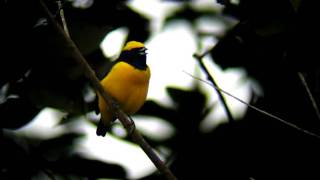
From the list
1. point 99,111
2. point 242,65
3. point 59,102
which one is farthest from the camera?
point 99,111

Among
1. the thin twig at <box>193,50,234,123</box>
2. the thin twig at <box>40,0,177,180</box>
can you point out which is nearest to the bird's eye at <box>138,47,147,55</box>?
the thin twig at <box>193,50,234,123</box>

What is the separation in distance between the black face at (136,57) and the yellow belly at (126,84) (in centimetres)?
7

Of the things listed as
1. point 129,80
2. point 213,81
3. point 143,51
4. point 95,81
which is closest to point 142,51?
point 143,51

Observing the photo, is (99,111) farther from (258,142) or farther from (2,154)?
(258,142)

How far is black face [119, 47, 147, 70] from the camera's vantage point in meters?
4.65

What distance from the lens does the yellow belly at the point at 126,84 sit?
4.51 m

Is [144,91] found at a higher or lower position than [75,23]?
lower

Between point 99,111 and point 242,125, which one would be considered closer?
point 242,125

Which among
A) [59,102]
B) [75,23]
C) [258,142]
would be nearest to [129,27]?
[75,23]

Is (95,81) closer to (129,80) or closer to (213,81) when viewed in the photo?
(213,81)

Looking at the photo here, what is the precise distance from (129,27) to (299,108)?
1.34 m

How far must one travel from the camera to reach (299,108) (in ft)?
13.5

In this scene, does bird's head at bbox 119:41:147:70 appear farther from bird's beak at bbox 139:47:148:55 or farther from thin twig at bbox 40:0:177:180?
thin twig at bbox 40:0:177:180

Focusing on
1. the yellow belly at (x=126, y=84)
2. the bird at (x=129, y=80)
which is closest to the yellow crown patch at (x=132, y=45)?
the bird at (x=129, y=80)
